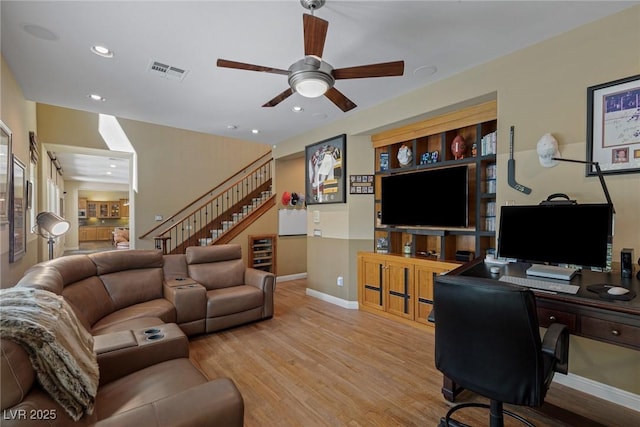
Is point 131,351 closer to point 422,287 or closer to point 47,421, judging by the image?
point 47,421

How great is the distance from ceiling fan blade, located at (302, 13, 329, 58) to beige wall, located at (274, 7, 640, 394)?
1765 millimetres

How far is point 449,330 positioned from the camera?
5.17 feet

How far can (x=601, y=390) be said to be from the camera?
2.19 meters

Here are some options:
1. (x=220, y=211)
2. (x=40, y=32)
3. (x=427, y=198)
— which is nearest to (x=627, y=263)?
(x=427, y=198)

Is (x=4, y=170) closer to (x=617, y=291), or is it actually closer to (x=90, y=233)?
(x=617, y=291)

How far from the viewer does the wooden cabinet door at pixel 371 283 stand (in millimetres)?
4020

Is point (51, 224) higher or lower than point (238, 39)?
lower

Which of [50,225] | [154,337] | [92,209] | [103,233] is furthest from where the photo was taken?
[103,233]

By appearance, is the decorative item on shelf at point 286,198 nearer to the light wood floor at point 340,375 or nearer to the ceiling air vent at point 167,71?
the light wood floor at point 340,375

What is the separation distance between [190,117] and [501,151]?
4.03m

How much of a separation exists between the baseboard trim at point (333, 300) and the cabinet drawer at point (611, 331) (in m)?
2.98

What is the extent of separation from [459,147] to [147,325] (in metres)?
3.68

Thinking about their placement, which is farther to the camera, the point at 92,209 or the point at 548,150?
the point at 92,209

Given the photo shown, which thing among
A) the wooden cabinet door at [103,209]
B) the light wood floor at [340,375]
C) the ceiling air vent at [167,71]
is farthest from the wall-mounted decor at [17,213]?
the wooden cabinet door at [103,209]
